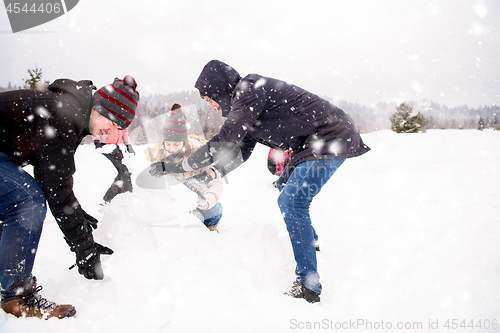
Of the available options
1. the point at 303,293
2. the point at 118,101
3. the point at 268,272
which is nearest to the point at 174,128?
the point at 118,101

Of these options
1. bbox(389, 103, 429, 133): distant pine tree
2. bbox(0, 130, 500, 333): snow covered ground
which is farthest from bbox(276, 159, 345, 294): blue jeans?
bbox(389, 103, 429, 133): distant pine tree

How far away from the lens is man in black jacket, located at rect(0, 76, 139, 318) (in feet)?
4.91

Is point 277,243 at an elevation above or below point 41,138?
below

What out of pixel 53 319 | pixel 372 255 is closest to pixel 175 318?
pixel 53 319

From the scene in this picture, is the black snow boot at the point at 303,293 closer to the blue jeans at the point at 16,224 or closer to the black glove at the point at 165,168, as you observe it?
the black glove at the point at 165,168

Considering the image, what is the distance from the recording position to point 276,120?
212 cm

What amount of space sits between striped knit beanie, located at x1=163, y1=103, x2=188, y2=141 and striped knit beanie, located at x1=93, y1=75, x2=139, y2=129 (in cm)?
83

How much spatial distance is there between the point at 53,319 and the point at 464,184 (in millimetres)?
5503

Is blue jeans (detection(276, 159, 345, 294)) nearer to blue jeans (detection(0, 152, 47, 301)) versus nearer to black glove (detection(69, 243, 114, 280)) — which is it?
black glove (detection(69, 243, 114, 280))

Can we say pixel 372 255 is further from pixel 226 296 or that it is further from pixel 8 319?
pixel 8 319

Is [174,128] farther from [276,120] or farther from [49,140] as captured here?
[49,140]

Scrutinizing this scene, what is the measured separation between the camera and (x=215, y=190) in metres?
2.93

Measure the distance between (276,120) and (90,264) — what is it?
1651 mm

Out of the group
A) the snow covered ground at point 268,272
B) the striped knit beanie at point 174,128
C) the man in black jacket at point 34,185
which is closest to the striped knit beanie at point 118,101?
the man in black jacket at point 34,185
